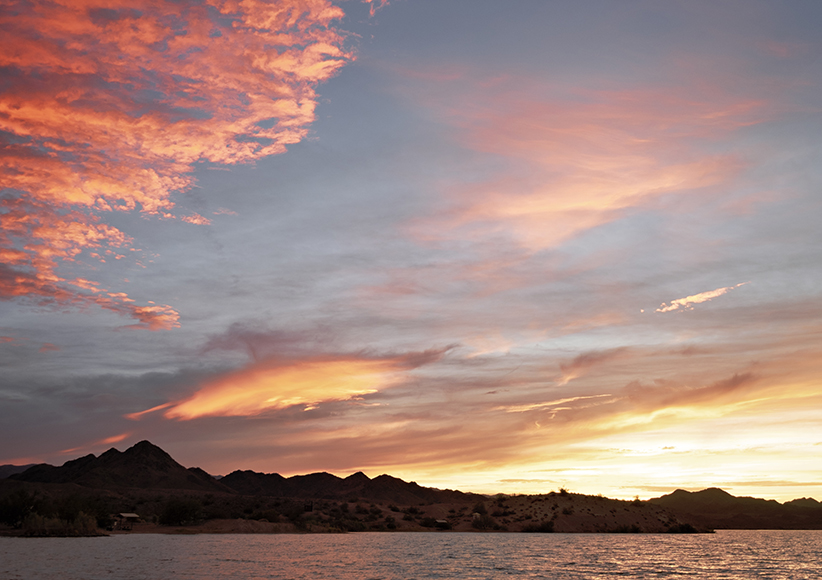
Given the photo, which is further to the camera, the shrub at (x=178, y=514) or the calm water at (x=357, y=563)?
the shrub at (x=178, y=514)

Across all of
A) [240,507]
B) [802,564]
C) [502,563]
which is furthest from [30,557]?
[240,507]

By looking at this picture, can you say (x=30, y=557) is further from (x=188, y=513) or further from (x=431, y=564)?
(x=188, y=513)

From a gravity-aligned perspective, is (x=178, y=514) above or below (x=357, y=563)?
above

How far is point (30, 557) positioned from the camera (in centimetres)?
6347

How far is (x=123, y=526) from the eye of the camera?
12925cm

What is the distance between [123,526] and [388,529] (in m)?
68.1

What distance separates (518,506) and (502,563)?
127m

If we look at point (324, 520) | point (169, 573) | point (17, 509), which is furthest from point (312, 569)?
point (324, 520)

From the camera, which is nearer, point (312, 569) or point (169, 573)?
point (169, 573)

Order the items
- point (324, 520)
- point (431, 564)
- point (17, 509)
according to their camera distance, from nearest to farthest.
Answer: point (431, 564), point (17, 509), point (324, 520)

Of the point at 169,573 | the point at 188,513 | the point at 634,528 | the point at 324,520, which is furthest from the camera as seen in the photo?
the point at 634,528

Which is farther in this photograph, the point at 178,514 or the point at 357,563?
the point at 178,514

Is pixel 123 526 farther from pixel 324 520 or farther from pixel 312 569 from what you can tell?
pixel 312 569

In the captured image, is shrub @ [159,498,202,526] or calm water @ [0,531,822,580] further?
shrub @ [159,498,202,526]
